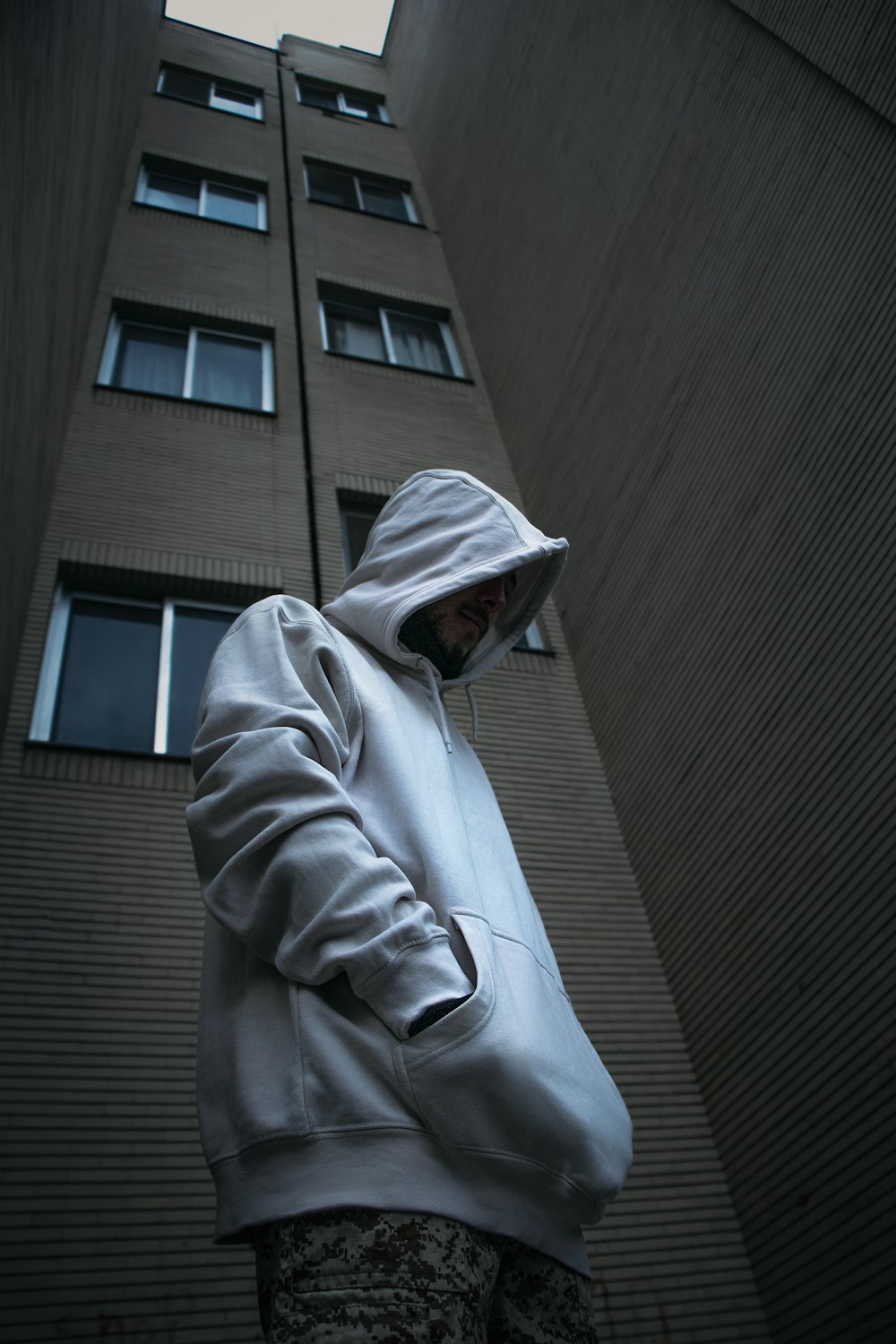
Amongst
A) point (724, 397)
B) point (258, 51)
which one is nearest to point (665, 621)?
point (724, 397)

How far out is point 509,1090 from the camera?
5.39 ft

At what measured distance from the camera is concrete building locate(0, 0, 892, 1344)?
4.45 meters

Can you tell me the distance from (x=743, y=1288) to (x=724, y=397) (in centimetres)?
502

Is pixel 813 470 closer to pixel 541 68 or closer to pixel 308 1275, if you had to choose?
pixel 308 1275

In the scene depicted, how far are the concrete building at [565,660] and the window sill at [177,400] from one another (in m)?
0.04

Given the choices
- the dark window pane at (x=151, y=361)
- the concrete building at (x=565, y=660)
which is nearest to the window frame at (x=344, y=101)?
the concrete building at (x=565, y=660)

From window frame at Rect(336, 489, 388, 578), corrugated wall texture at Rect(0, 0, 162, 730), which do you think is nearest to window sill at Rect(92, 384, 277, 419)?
corrugated wall texture at Rect(0, 0, 162, 730)

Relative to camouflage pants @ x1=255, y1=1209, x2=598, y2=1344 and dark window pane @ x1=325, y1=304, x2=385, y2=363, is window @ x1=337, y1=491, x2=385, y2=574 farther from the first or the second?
camouflage pants @ x1=255, y1=1209, x2=598, y2=1344

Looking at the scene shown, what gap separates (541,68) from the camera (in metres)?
9.84

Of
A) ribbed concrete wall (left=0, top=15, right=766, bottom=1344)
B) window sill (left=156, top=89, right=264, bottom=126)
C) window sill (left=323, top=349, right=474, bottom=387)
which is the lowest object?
ribbed concrete wall (left=0, top=15, right=766, bottom=1344)

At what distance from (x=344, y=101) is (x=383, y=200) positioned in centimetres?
378

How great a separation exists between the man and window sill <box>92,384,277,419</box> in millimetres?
6755

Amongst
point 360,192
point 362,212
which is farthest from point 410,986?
point 360,192

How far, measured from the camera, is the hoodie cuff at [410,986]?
5.39 feet
